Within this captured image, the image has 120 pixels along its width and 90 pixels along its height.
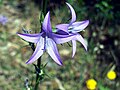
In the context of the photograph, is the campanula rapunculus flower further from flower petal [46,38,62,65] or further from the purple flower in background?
the purple flower in background

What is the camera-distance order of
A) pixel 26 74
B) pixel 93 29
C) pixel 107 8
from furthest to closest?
1. pixel 93 29
2. pixel 107 8
3. pixel 26 74

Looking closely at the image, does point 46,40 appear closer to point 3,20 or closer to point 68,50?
point 68,50

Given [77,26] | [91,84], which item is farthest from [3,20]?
[77,26]

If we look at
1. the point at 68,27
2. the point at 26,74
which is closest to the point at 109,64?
the point at 26,74

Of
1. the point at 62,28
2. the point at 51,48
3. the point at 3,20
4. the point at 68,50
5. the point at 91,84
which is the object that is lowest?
the point at 91,84

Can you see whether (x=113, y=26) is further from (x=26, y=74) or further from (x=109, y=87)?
(x=26, y=74)

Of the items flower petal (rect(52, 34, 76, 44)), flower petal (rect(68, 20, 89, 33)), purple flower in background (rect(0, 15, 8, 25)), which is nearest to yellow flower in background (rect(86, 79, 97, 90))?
purple flower in background (rect(0, 15, 8, 25))
